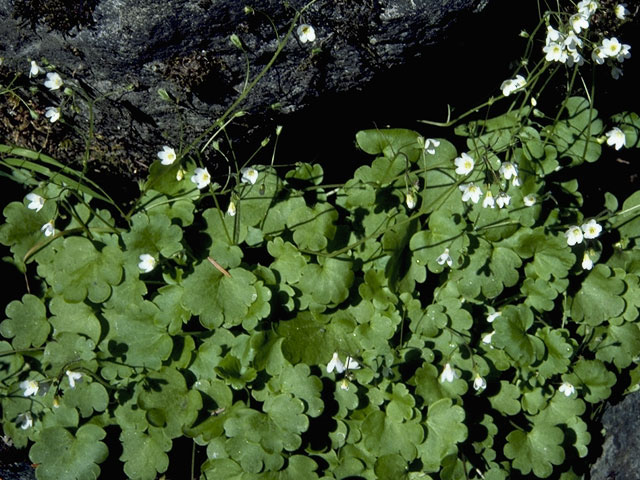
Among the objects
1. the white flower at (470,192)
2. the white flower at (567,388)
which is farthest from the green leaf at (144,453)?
the white flower at (567,388)

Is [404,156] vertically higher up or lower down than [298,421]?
higher up

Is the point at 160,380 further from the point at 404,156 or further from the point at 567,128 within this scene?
the point at 567,128

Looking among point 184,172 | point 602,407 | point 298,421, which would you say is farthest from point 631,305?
point 184,172

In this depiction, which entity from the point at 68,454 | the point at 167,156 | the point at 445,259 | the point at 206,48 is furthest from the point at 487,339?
the point at 68,454

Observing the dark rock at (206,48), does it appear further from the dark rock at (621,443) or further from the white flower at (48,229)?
the dark rock at (621,443)

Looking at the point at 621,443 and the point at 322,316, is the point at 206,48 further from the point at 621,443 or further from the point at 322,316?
the point at 621,443

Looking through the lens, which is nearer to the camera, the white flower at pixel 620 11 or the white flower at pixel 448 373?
the white flower at pixel 448 373

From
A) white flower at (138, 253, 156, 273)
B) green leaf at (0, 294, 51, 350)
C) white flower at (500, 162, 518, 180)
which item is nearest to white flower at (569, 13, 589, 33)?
white flower at (500, 162, 518, 180)

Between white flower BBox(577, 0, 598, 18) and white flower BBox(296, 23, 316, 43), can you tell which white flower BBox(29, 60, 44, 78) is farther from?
white flower BBox(577, 0, 598, 18)
